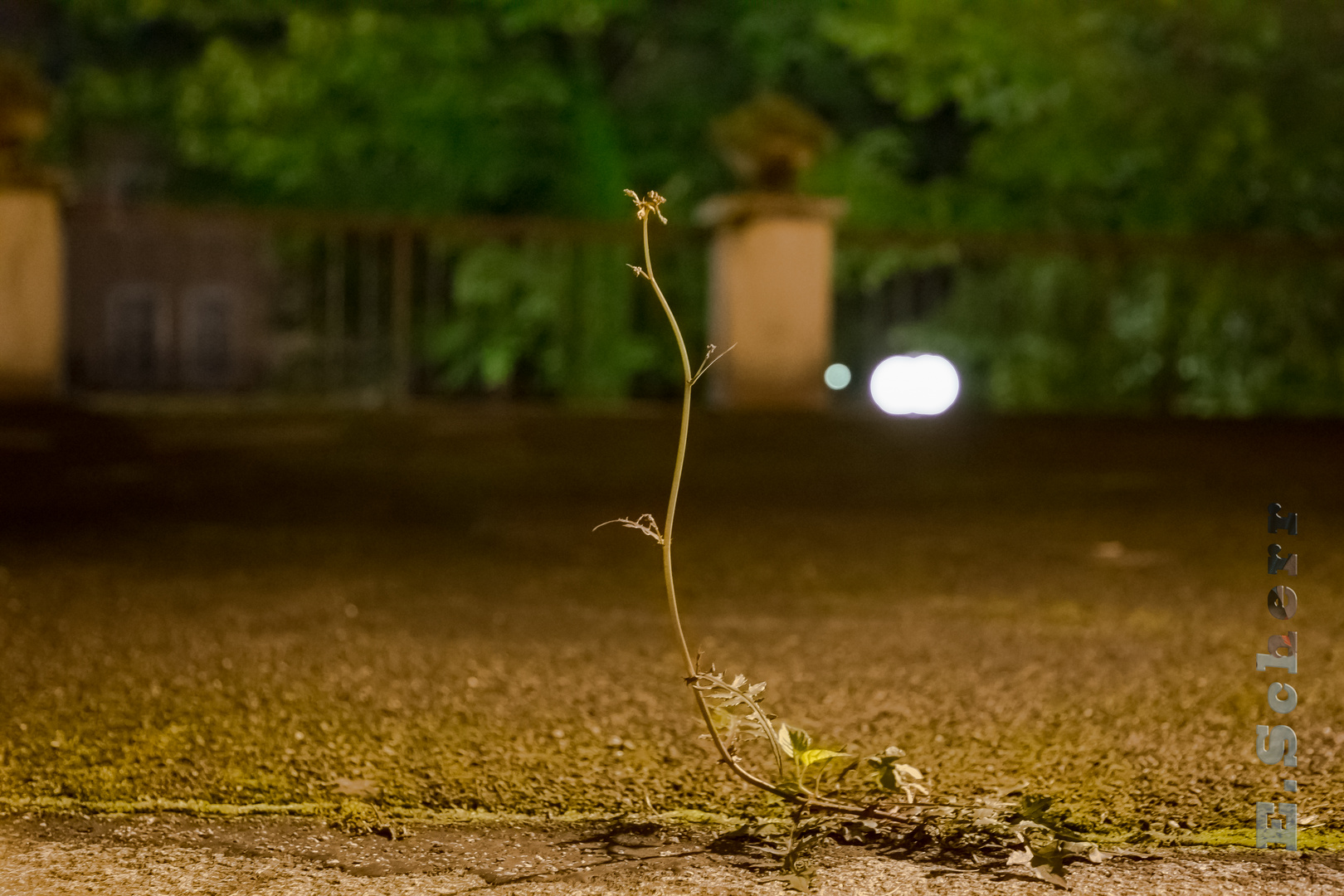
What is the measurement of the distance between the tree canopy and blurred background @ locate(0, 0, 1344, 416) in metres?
0.04

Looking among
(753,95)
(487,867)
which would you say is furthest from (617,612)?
(753,95)

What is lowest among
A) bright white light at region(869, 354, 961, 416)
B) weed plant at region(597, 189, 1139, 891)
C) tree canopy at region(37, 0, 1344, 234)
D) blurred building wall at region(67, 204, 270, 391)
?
weed plant at region(597, 189, 1139, 891)

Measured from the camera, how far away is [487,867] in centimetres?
270

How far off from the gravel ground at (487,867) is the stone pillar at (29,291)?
7.79m

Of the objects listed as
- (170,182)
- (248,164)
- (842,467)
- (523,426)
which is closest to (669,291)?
(248,164)

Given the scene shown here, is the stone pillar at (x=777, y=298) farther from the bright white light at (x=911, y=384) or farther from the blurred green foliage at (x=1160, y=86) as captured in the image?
the blurred green foliage at (x=1160, y=86)

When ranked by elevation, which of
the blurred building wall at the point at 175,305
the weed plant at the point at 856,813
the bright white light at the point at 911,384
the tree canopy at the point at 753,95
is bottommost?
the weed plant at the point at 856,813

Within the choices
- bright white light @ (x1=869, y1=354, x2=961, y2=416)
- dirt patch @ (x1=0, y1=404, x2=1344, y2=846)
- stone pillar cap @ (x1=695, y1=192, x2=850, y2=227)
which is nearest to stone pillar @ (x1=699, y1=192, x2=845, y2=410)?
stone pillar cap @ (x1=695, y1=192, x2=850, y2=227)

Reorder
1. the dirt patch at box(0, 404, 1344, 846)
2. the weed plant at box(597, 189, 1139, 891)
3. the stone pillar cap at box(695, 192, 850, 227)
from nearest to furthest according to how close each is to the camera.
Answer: the weed plant at box(597, 189, 1139, 891), the dirt patch at box(0, 404, 1344, 846), the stone pillar cap at box(695, 192, 850, 227)

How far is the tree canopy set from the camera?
14.0 metres

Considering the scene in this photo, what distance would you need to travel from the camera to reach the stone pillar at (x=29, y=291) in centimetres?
981

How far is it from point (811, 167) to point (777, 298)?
584 centimetres

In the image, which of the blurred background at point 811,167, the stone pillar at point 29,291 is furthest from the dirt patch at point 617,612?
the blurred background at point 811,167

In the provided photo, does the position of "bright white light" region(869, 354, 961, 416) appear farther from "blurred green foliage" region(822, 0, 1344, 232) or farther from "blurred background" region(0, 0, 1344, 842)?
"blurred green foliage" region(822, 0, 1344, 232)
